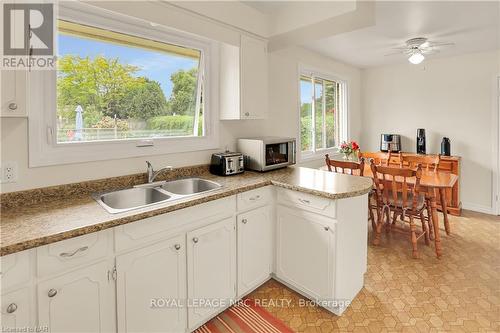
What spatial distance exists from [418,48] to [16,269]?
445cm

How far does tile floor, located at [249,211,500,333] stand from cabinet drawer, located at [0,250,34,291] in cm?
155

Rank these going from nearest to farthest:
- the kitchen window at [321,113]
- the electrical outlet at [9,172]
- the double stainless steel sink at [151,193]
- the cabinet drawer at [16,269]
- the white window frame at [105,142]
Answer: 1. the cabinet drawer at [16,269]
2. the electrical outlet at [9,172]
3. the white window frame at [105,142]
4. the double stainless steel sink at [151,193]
5. the kitchen window at [321,113]

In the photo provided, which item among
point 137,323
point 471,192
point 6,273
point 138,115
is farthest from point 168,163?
point 471,192

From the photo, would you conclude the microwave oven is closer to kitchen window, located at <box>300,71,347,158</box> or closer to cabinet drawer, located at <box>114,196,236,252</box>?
cabinet drawer, located at <box>114,196,236,252</box>

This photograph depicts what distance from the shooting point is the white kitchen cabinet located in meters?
2.10

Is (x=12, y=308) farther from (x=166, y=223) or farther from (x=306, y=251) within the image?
(x=306, y=251)

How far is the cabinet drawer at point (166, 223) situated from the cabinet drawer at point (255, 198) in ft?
0.32

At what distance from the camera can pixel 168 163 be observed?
2.38m

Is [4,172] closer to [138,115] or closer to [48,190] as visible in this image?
[48,190]

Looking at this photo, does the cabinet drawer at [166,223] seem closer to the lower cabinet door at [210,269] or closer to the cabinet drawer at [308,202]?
the lower cabinet door at [210,269]

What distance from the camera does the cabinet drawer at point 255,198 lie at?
6.81 feet

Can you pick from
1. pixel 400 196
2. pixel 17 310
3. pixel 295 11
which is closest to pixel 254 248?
pixel 17 310

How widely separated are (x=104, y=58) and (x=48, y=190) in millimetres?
1014

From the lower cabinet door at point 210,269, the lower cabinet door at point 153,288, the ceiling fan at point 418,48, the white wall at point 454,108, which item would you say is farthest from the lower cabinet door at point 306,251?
the white wall at point 454,108
